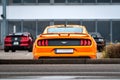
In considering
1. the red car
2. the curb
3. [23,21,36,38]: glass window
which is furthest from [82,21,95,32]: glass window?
the curb

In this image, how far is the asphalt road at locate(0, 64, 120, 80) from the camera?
38.4ft

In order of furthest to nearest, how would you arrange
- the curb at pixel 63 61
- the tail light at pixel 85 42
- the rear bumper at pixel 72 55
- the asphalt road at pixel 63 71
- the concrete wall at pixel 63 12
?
the concrete wall at pixel 63 12 → the curb at pixel 63 61 → the tail light at pixel 85 42 → the rear bumper at pixel 72 55 → the asphalt road at pixel 63 71

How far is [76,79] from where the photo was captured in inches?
419

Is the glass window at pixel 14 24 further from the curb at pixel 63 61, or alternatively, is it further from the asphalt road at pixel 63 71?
the asphalt road at pixel 63 71

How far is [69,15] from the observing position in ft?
135

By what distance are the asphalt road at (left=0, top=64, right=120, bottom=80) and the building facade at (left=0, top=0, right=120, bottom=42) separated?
2647 centimetres

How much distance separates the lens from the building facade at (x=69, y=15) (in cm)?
4106

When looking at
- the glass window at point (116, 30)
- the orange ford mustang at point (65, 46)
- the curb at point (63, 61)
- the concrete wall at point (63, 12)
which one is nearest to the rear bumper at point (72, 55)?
the orange ford mustang at point (65, 46)

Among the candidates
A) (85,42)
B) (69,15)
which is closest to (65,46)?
(85,42)

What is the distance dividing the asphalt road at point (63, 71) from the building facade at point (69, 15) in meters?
26.5

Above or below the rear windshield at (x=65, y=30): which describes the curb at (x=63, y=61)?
below

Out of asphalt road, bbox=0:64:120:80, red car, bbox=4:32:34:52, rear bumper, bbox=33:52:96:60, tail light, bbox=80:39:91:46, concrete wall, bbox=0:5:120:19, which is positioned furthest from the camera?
concrete wall, bbox=0:5:120:19

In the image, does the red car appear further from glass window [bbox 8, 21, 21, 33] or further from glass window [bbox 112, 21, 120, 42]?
glass window [bbox 112, 21, 120, 42]

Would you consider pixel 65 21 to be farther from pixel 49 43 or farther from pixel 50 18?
pixel 49 43
